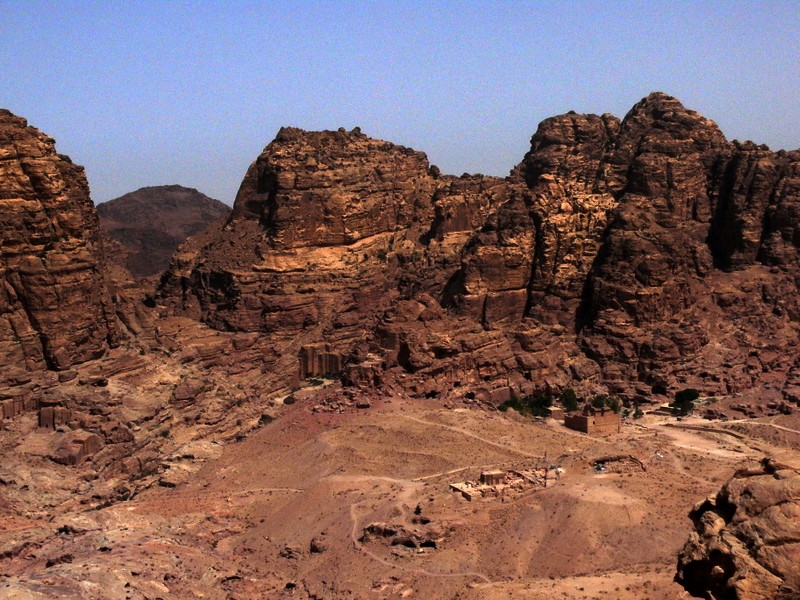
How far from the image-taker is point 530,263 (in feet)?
244

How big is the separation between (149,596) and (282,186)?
49.6 meters

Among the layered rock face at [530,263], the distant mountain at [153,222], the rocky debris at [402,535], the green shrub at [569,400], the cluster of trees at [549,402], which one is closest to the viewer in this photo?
the rocky debris at [402,535]

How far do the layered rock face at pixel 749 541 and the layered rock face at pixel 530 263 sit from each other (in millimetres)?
35429

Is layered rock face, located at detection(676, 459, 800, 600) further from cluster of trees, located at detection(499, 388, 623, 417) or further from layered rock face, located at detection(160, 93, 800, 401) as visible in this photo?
layered rock face, located at detection(160, 93, 800, 401)

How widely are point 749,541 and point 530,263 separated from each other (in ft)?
167

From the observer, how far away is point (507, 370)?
65.6 m

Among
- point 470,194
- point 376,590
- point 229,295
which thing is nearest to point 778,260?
point 470,194

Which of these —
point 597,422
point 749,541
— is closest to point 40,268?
point 597,422

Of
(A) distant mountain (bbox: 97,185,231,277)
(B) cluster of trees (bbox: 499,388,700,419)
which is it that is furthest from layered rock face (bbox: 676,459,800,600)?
(A) distant mountain (bbox: 97,185,231,277)

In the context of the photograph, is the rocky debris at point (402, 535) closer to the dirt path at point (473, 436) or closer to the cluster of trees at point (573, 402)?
the dirt path at point (473, 436)

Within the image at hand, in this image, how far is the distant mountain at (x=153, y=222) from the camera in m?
153

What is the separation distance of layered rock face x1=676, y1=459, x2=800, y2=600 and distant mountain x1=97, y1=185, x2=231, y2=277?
118m

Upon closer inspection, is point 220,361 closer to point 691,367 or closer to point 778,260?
point 691,367

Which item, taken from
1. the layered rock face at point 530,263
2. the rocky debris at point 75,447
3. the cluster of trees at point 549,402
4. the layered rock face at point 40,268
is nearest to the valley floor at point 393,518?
the cluster of trees at point 549,402
